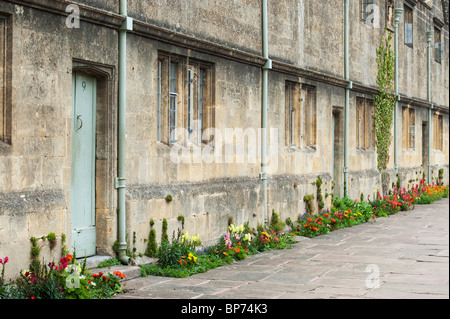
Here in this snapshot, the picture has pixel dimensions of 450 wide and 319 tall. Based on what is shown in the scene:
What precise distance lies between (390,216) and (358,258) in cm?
735

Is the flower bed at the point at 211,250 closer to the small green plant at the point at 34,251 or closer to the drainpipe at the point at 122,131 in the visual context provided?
the drainpipe at the point at 122,131

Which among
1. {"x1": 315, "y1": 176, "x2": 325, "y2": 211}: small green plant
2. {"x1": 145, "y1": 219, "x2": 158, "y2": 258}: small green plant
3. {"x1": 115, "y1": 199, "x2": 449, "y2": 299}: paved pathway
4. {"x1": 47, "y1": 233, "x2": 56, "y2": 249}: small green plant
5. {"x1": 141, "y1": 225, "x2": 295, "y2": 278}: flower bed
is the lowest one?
{"x1": 115, "y1": 199, "x2": 449, "y2": 299}: paved pathway

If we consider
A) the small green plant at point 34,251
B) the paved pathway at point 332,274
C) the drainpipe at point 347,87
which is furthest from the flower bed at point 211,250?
the drainpipe at point 347,87

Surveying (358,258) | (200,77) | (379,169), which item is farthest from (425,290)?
(379,169)

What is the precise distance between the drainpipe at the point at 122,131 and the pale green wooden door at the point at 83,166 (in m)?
0.36

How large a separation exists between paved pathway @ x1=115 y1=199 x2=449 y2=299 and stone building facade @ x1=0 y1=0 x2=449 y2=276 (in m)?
1.10

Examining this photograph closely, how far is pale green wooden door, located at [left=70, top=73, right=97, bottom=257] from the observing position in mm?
8672

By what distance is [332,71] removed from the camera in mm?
16219

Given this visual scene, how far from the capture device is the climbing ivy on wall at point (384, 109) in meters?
19.1

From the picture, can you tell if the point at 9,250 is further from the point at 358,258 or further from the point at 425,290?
the point at 358,258

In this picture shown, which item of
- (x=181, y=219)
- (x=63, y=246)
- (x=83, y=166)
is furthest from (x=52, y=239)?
(x=181, y=219)

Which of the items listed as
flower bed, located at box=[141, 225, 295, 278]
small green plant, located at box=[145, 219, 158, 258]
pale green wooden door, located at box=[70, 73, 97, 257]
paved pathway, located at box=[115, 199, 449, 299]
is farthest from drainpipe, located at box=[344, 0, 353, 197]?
pale green wooden door, located at box=[70, 73, 97, 257]

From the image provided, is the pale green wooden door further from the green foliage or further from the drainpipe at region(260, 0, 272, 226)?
the drainpipe at region(260, 0, 272, 226)

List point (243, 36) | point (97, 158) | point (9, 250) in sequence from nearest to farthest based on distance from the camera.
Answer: point (9, 250), point (97, 158), point (243, 36)
